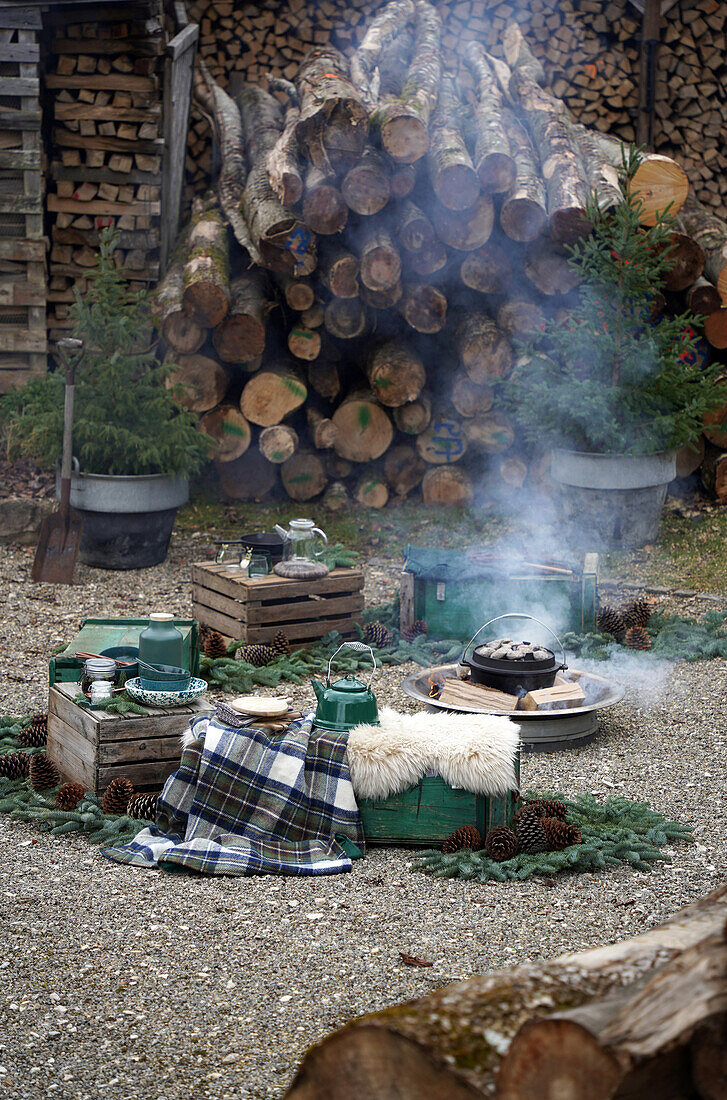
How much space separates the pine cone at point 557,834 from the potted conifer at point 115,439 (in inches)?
171

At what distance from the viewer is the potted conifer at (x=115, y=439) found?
743 cm

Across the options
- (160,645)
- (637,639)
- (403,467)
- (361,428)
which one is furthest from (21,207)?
(637,639)

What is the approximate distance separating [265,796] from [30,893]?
815 mm

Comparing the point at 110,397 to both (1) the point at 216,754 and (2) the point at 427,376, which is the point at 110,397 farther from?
(1) the point at 216,754

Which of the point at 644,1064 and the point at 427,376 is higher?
the point at 427,376

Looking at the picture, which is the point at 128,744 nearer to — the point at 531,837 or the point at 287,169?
the point at 531,837

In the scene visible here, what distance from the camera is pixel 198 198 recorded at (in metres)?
9.75

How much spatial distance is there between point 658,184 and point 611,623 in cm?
372

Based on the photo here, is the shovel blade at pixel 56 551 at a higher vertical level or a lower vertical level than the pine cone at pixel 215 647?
higher

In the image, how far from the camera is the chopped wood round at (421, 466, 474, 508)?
8.86m

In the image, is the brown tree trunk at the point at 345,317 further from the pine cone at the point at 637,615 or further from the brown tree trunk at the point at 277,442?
the pine cone at the point at 637,615

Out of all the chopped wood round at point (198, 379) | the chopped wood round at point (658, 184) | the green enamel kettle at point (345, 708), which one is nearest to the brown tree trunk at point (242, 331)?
the chopped wood round at point (198, 379)

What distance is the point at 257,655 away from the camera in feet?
19.3

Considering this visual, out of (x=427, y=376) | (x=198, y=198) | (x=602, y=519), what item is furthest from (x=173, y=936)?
(x=198, y=198)
